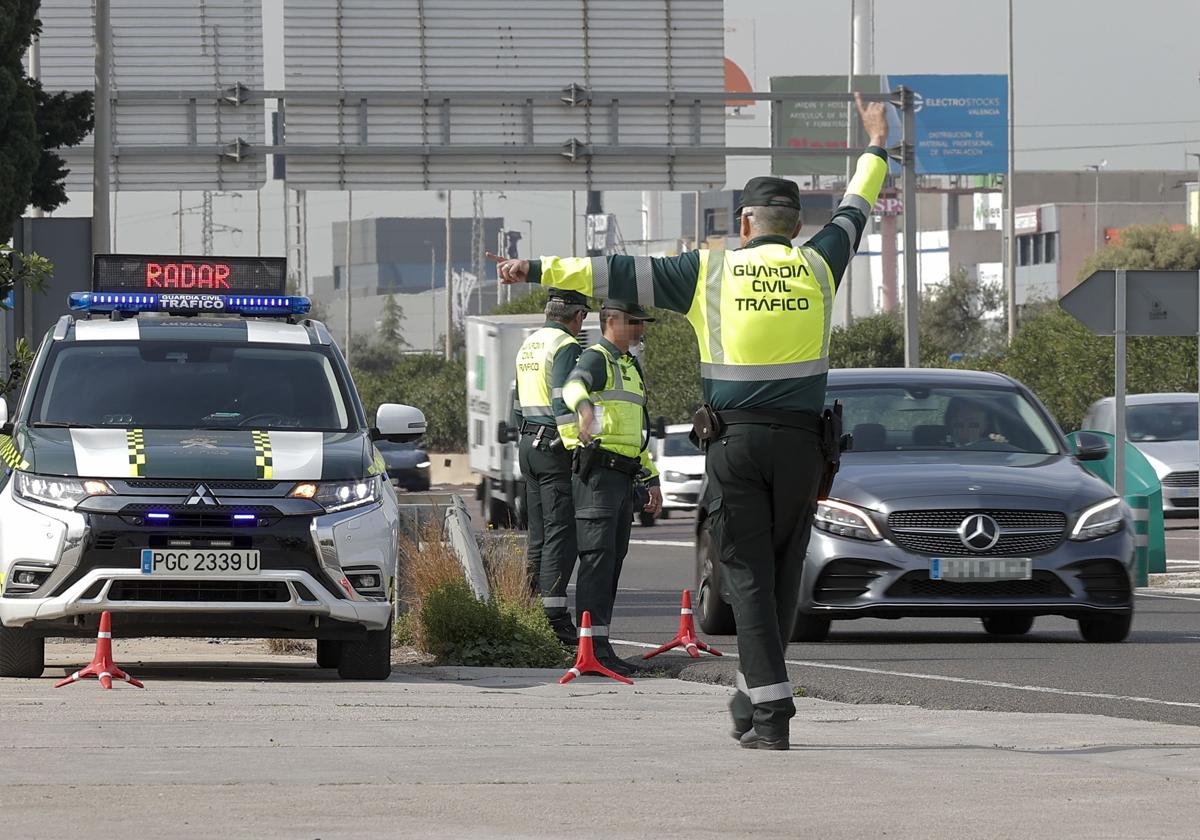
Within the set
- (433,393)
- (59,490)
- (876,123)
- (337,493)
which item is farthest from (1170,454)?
(433,393)

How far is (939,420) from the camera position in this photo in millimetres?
14531

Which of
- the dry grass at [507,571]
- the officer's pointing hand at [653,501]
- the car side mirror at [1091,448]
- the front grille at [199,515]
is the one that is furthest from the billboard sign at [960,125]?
the front grille at [199,515]

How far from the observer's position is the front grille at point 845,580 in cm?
1316

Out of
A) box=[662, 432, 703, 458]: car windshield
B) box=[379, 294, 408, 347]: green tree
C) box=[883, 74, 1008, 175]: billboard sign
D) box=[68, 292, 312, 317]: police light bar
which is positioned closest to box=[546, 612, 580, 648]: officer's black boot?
box=[68, 292, 312, 317]: police light bar

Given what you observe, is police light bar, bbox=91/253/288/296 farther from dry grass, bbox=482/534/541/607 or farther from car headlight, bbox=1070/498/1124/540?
car headlight, bbox=1070/498/1124/540

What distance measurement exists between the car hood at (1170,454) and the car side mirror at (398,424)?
1887cm

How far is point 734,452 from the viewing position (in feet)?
27.4

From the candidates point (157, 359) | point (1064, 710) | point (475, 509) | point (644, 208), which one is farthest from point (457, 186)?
point (644, 208)

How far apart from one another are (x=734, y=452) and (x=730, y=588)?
0.48 m

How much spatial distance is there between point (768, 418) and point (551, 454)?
4705 mm

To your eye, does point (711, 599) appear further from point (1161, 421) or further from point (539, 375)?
point (1161, 421)

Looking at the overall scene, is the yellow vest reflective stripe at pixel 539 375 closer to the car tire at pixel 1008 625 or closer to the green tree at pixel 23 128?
the car tire at pixel 1008 625

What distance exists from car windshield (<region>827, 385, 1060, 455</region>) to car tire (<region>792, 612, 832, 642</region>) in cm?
118

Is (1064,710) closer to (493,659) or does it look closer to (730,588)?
(730,588)
